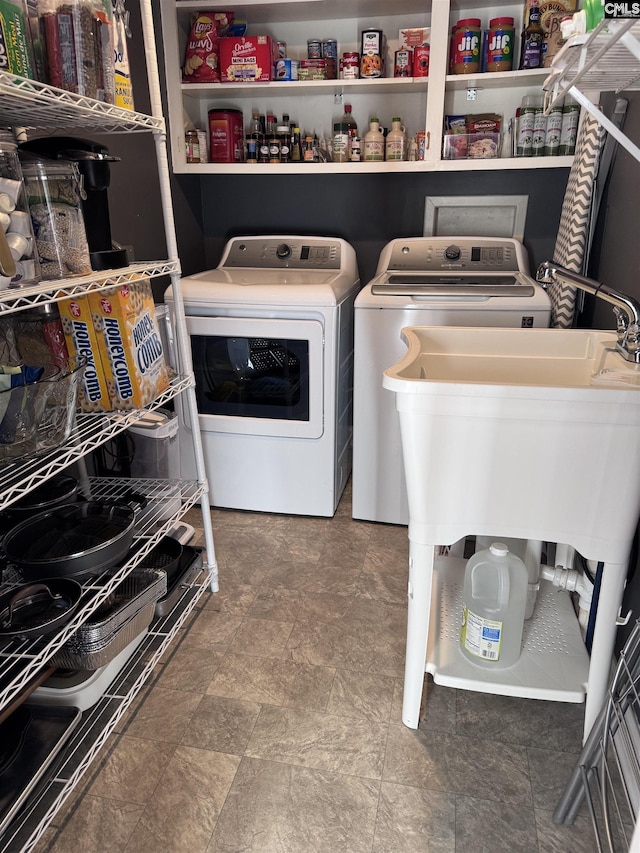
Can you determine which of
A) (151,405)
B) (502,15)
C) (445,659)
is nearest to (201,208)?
(502,15)

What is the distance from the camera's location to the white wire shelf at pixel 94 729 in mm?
1161

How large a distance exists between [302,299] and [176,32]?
4.42 ft

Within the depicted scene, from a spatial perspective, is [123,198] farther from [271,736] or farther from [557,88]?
[271,736]

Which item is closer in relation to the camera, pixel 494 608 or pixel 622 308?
pixel 622 308

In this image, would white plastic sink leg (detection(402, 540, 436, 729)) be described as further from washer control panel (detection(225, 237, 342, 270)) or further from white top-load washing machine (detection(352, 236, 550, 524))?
washer control panel (detection(225, 237, 342, 270))

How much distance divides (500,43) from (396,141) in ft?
1.70

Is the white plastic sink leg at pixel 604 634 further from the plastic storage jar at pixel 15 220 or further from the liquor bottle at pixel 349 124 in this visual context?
the liquor bottle at pixel 349 124

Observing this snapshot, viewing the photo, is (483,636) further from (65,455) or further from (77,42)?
(77,42)

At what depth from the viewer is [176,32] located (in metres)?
2.47

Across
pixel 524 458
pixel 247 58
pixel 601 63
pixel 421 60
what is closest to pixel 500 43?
pixel 421 60

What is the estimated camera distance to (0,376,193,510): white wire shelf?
3.43 ft

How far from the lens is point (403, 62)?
96.0 inches

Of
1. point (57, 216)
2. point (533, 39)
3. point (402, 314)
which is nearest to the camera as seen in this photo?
point (57, 216)

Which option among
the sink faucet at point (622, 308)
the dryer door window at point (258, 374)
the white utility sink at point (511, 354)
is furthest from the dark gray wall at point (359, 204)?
the sink faucet at point (622, 308)
